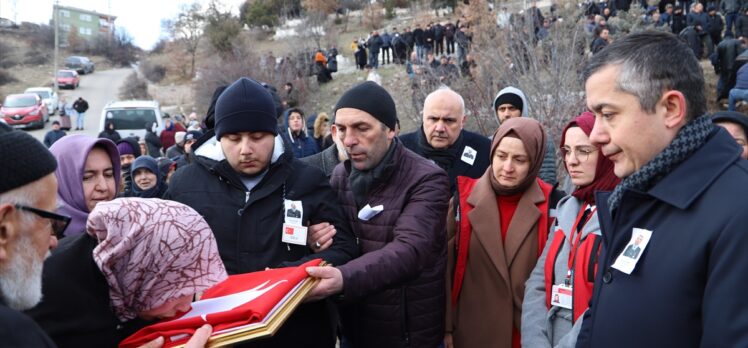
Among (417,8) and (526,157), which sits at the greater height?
(417,8)

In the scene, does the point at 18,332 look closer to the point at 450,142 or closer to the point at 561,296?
the point at 561,296

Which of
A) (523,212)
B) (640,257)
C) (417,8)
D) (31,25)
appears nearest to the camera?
(640,257)

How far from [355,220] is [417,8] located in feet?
147

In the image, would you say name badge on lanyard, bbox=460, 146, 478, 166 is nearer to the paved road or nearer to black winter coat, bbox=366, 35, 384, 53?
black winter coat, bbox=366, 35, 384, 53

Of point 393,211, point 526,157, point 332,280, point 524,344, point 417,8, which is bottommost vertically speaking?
point 524,344

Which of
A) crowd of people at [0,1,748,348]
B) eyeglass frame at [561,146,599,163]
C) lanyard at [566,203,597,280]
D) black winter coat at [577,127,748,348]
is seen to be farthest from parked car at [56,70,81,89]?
black winter coat at [577,127,748,348]

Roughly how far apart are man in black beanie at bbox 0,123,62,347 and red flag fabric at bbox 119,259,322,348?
538 mm

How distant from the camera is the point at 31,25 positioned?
230 ft

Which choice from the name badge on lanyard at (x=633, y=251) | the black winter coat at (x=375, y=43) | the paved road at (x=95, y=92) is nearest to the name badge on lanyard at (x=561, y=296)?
the name badge on lanyard at (x=633, y=251)

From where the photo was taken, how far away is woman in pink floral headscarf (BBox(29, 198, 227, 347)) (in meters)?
1.95

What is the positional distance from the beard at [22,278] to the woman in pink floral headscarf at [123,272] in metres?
0.27

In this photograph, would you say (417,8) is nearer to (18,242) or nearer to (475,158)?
(475,158)

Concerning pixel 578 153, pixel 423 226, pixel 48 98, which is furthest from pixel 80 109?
pixel 578 153

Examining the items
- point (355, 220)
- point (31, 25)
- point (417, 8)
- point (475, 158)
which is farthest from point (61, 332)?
point (31, 25)
